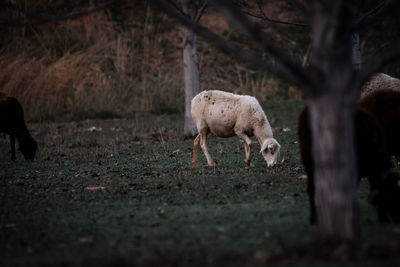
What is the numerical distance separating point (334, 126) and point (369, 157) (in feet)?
4.97

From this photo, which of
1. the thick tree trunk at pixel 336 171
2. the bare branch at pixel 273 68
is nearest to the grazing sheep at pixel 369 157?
the thick tree trunk at pixel 336 171

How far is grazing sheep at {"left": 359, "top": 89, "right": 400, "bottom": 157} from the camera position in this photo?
23.6 feet

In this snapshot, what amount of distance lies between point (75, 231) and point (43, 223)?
1.96ft

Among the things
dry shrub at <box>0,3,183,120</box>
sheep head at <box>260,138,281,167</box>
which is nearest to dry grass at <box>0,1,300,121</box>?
dry shrub at <box>0,3,183,120</box>

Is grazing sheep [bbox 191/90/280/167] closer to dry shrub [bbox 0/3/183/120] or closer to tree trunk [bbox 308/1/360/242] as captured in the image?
tree trunk [bbox 308/1/360/242]

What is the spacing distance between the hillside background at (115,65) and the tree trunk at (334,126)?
12535mm

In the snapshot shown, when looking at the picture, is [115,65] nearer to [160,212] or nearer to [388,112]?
[388,112]

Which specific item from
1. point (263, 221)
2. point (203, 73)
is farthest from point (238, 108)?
point (203, 73)

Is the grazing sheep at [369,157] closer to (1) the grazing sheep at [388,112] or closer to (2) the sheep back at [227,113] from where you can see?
(1) the grazing sheep at [388,112]

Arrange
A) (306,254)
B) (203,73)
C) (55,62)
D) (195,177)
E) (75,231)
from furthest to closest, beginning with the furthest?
(203,73), (55,62), (195,177), (75,231), (306,254)

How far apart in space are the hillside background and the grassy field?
680 centimetres

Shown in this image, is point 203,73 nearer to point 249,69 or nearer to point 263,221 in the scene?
point 249,69

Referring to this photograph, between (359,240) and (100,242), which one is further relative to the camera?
(100,242)

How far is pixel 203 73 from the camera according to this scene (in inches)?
942
